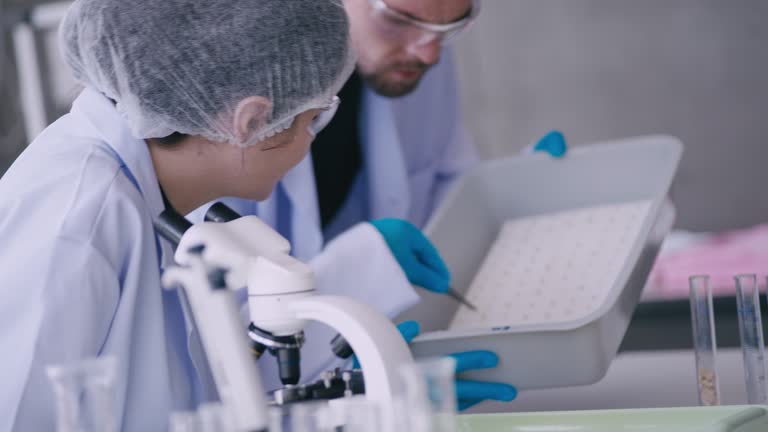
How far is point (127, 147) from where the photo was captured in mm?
1235

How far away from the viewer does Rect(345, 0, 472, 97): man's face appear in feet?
5.86

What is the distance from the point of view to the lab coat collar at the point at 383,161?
6.97 ft

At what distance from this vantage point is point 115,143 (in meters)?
1.23

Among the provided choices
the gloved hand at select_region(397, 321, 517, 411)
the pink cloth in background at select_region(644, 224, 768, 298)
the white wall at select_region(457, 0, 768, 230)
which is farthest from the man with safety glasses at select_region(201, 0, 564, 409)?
the white wall at select_region(457, 0, 768, 230)

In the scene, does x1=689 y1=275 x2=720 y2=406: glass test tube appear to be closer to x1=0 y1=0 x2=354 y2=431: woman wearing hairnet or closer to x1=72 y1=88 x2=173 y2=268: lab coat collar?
x1=0 y1=0 x2=354 y2=431: woman wearing hairnet

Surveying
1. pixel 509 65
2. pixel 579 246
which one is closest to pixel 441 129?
pixel 579 246

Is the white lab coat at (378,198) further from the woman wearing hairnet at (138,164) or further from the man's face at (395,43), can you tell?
the woman wearing hairnet at (138,164)

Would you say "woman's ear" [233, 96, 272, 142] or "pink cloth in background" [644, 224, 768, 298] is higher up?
"woman's ear" [233, 96, 272, 142]

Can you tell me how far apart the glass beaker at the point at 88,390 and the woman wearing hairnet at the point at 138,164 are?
0.91 feet

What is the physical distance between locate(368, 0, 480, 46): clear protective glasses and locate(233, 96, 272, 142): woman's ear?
2.15ft

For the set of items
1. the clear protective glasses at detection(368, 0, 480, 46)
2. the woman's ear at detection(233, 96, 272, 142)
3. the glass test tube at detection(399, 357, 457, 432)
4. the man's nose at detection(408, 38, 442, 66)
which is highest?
the clear protective glasses at detection(368, 0, 480, 46)

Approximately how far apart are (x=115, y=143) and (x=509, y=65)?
11.2ft

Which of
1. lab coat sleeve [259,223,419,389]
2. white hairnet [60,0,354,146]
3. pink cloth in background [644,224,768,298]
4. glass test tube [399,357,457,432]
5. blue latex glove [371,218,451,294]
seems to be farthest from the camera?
pink cloth in background [644,224,768,298]

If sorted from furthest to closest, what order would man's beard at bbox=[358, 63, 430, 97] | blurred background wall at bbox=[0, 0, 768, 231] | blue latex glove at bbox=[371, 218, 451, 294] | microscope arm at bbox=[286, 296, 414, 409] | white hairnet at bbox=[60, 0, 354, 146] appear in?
blurred background wall at bbox=[0, 0, 768, 231] < man's beard at bbox=[358, 63, 430, 97] < blue latex glove at bbox=[371, 218, 451, 294] < white hairnet at bbox=[60, 0, 354, 146] < microscope arm at bbox=[286, 296, 414, 409]
